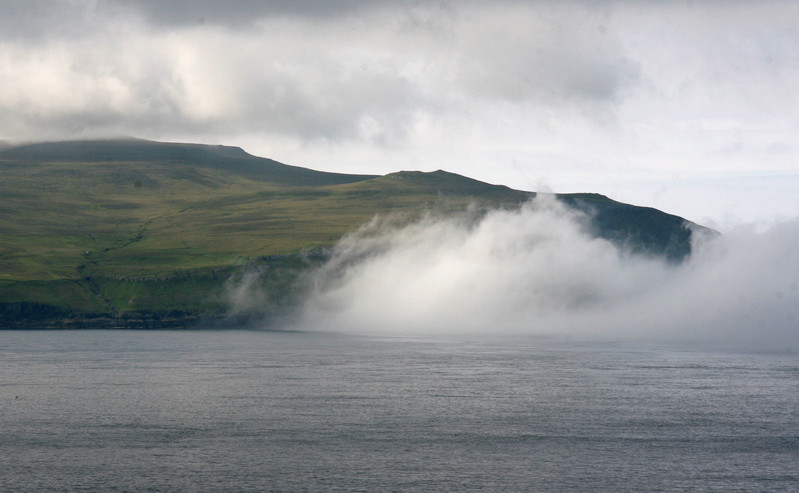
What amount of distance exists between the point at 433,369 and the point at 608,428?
6692cm

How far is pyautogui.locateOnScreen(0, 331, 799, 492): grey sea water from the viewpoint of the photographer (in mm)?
69062

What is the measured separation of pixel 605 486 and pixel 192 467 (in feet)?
114

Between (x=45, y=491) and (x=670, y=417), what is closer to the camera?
(x=45, y=491)

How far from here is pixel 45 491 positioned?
6316 centimetres

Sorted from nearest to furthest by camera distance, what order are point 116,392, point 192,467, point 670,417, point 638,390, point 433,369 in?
point 192,467 → point 670,417 → point 116,392 → point 638,390 → point 433,369

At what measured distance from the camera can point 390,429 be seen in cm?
9025

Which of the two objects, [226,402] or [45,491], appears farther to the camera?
[226,402]

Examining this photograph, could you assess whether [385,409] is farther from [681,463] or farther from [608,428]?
[681,463]

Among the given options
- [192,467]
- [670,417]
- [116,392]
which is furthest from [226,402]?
[670,417]

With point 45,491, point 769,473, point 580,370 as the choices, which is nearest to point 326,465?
point 45,491

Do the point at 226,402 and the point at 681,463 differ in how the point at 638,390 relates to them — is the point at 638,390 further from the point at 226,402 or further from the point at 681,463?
the point at 226,402

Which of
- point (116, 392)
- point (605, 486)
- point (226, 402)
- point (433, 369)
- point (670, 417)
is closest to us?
point (605, 486)

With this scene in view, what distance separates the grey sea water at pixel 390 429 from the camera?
2719 inches

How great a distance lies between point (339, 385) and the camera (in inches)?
5128
